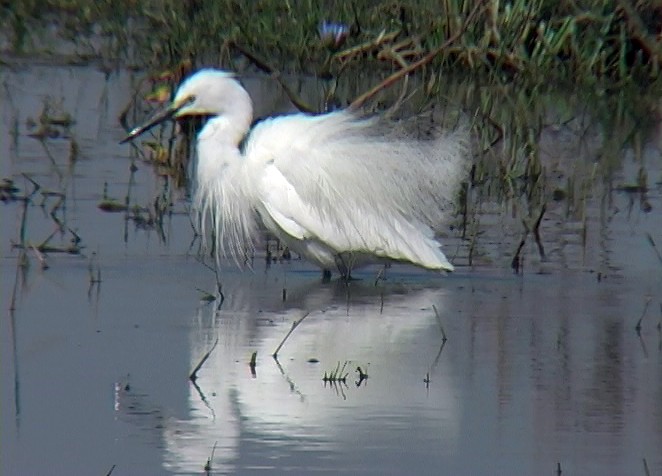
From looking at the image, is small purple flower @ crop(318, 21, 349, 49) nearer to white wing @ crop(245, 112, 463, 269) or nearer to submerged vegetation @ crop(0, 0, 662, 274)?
submerged vegetation @ crop(0, 0, 662, 274)

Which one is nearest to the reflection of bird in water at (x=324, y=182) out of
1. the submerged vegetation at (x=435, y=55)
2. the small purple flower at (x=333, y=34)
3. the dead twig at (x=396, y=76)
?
the dead twig at (x=396, y=76)

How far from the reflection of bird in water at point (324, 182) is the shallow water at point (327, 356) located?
0.57 ft

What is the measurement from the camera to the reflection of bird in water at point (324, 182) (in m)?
7.47

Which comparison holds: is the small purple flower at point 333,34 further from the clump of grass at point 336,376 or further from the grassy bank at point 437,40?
the clump of grass at point 336,376

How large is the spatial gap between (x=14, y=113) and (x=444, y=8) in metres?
3.21

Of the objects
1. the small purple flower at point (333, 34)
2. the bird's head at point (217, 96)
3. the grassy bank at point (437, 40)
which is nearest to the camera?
the bird's head at point (217, 96)

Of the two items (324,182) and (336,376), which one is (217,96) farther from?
(336,376)

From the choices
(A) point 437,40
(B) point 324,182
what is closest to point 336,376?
(B) point 324,182

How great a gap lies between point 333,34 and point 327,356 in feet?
24.1

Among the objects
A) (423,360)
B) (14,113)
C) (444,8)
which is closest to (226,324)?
(423,360)

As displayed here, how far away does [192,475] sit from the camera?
4.46 m

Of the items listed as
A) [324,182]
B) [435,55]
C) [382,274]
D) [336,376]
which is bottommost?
[336,376]

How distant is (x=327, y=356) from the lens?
583 centimetres

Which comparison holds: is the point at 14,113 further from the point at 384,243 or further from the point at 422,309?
the point at 422,309
